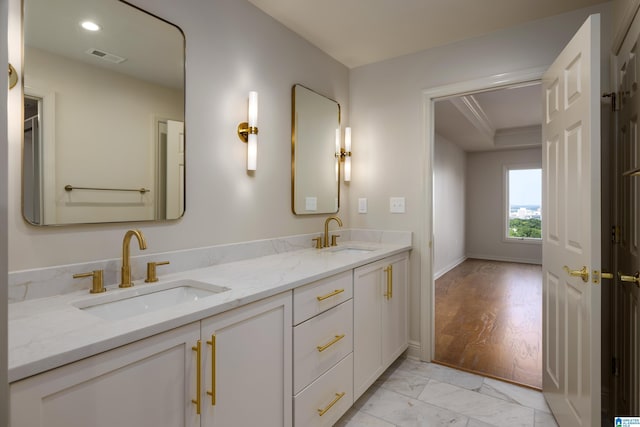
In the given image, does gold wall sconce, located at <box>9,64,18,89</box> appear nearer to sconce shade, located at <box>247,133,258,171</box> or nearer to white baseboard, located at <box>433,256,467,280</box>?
sconce shade, located at <box>247,133,258,171</box>

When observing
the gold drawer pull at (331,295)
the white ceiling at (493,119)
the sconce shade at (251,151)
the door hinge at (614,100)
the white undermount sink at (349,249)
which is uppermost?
the white ceiling at (493,119)

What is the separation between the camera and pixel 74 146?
1307mm

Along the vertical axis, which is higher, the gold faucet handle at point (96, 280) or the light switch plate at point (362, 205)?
the light switch plate at point (362, 205)

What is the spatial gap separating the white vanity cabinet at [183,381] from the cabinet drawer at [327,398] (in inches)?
4.0

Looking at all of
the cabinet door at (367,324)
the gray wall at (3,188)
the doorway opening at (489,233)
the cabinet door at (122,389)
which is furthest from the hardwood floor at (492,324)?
the gray wall at (3,188)

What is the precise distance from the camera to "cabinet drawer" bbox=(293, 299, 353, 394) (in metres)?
1.50

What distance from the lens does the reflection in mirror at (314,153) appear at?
2408mm

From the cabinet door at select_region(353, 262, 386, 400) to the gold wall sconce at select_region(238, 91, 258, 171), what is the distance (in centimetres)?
89

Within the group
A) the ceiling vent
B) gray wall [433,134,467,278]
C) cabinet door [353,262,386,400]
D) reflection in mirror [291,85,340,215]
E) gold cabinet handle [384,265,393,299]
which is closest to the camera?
the ceiling vent

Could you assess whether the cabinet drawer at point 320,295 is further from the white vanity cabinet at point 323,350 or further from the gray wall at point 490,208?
the gray wall at point 490,208

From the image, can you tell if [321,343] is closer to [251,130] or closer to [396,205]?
[251,130]

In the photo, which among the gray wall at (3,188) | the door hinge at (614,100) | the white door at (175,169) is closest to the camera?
the gray wall at (3,188)

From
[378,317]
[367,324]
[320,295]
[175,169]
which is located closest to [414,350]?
[378,317]

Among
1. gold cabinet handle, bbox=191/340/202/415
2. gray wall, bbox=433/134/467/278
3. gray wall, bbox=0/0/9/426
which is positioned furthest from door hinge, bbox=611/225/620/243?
gray wall, bbox=433/134/467/278
